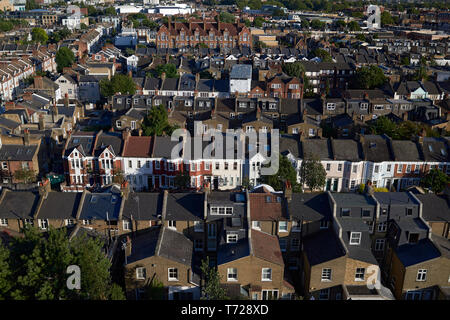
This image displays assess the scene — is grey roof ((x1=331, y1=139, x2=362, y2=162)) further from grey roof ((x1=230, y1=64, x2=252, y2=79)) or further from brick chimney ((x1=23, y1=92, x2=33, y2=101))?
brick chimney ((x1=23, y1=92, x2=33, y2=101))

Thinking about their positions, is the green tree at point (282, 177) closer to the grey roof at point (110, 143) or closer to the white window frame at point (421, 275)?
the white window frame at point (421, 275)

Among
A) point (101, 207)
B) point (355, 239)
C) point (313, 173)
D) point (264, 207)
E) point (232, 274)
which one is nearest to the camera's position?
point (232, 274)

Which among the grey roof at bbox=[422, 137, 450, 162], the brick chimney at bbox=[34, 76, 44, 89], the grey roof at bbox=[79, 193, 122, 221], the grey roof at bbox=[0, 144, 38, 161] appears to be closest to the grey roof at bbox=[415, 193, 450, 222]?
the grey roof at bbox=[422, 137, 450, 162]

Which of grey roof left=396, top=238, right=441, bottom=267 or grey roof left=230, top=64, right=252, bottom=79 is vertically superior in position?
grey roof left=230, top=64, right=252, bottom=79

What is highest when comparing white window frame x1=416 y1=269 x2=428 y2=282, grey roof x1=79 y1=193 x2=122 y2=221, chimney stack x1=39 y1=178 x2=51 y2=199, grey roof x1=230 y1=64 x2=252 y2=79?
grey roof x1=230 y1=64 x2=252 y2=79

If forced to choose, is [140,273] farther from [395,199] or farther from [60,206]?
[395,199]

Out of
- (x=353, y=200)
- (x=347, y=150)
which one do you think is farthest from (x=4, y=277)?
(x=347, y=150)
